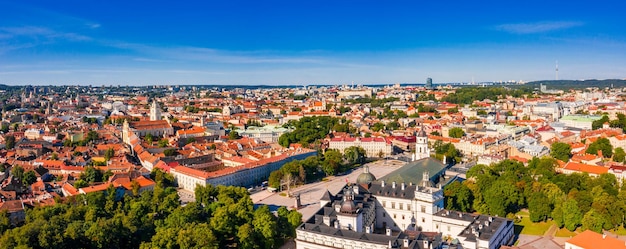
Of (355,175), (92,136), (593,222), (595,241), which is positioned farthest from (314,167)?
(92,136)

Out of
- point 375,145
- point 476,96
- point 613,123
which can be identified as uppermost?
point 476,96

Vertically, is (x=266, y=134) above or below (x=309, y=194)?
above

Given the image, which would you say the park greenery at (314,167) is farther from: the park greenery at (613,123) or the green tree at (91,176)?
the park greenery at (613,123)

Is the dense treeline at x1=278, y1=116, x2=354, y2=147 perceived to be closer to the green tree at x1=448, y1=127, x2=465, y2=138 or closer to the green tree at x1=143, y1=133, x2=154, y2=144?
the green tree at x1=448, y1=127, x2=465, y2=138

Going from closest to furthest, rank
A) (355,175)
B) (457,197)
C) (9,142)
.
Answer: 1. (457,197)
2. (355,175)
3. (9,142)

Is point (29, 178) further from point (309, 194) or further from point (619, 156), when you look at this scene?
point (619, 156)

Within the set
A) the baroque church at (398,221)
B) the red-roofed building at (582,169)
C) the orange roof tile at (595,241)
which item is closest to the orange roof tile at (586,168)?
the red-roofed building at (582,169)

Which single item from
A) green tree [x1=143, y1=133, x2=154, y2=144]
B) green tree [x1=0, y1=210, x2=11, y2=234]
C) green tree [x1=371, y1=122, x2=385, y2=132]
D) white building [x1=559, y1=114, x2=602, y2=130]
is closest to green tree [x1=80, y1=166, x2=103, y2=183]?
green tree [x1=0, y1=210, x2=11, y2=234]

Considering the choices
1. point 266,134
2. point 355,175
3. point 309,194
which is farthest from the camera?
point 266,134
